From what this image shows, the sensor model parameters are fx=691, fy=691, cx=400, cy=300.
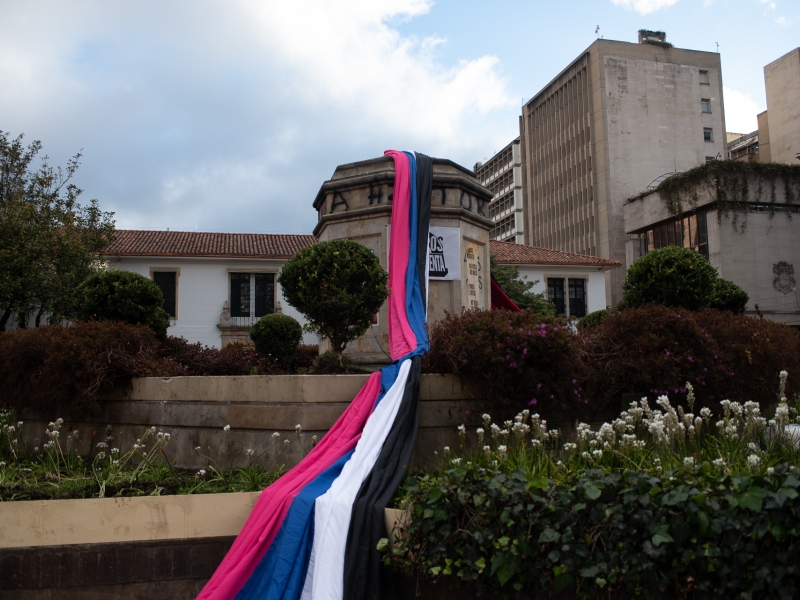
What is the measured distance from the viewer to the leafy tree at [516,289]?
28766mm

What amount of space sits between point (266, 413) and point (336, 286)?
1.78m

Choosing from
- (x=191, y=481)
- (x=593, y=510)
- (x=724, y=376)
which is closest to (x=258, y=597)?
(x=191, y=481)

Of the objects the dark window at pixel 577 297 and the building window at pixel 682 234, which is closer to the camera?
the dark window at pixel 577 297

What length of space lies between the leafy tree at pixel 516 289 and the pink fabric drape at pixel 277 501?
2292 cm

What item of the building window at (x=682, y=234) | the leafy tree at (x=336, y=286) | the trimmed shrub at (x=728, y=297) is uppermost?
the building window at (x=682, y=234)

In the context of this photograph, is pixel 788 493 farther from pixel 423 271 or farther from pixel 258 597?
pixel 423 271

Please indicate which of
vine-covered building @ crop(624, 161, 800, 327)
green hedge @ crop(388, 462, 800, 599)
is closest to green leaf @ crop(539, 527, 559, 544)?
green hedge @ crop(388, 462, 800, 599)

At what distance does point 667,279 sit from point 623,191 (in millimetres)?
43771

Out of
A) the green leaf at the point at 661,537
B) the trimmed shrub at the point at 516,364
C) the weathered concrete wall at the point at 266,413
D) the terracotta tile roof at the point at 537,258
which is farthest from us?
the terracotta tile roof at the point at 537,258

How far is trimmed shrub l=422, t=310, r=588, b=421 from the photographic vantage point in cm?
591

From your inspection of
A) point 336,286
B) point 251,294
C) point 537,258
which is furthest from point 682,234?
point 336,286

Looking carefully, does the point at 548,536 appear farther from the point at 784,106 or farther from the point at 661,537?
the point at 784,106

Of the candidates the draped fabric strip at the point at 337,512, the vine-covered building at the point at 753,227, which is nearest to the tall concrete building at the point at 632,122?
the vine-covered building at the point at 753,227

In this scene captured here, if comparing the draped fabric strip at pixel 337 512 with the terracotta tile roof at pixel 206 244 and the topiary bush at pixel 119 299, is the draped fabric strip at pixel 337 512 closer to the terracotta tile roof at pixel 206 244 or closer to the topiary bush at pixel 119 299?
the topiary bush at pixel 119 299
